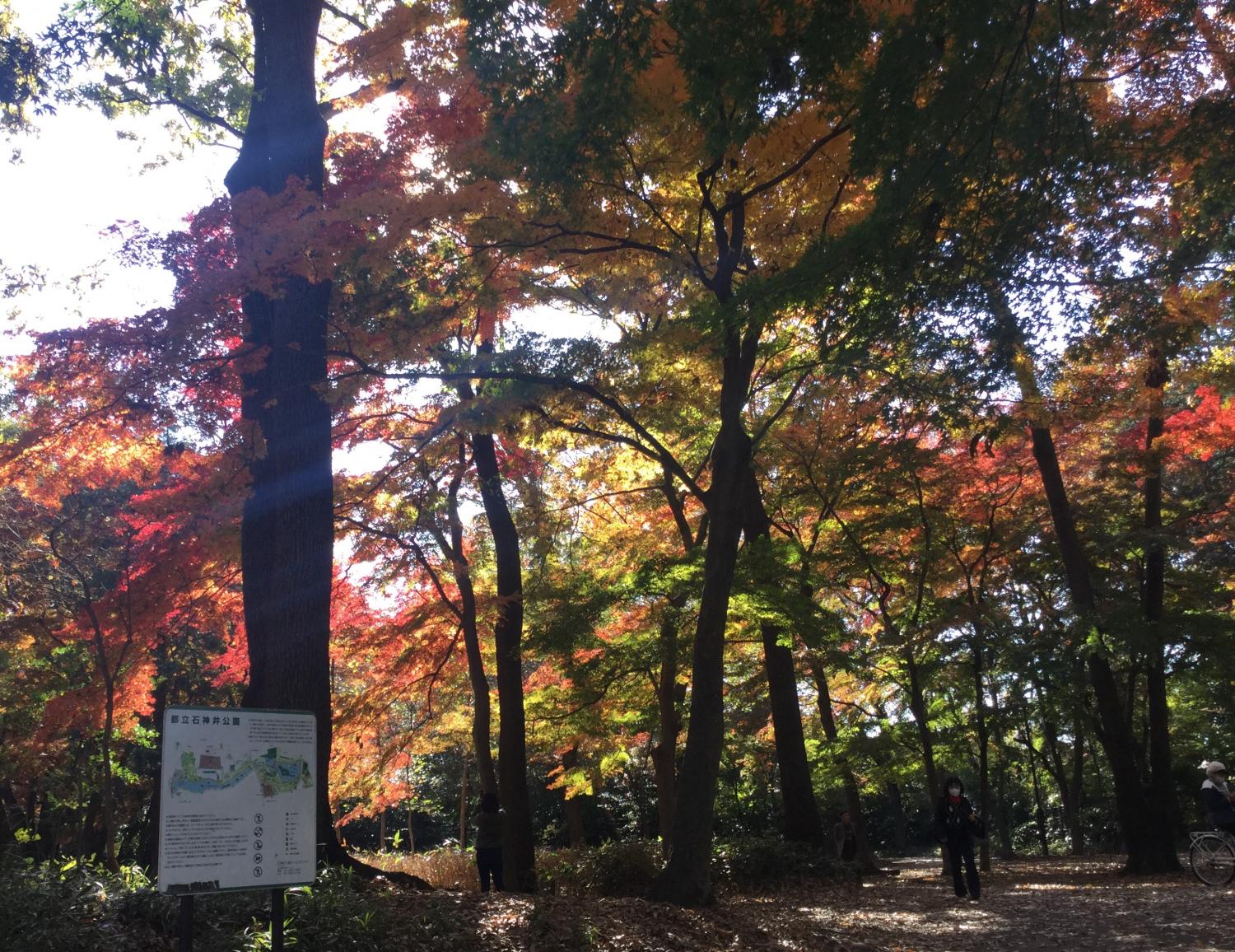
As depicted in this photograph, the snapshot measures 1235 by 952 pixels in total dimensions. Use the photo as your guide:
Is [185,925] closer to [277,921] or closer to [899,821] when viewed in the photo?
[277,921]

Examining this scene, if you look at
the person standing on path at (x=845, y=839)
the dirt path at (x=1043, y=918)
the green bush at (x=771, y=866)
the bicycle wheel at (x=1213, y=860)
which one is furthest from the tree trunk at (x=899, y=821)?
the bicycle wheel at (x=1213, y=860)

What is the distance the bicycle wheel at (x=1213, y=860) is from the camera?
1059 centimetres

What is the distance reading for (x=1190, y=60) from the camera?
8.09m

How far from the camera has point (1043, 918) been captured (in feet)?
29.0

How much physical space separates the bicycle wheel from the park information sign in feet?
35.1

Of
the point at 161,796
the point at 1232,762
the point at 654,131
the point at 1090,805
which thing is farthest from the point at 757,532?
the point at 1090,805

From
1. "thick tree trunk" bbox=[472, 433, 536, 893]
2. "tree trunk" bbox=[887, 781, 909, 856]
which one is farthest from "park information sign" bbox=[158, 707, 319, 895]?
"tree trunk" bbox=[887, 781, 909, 856]

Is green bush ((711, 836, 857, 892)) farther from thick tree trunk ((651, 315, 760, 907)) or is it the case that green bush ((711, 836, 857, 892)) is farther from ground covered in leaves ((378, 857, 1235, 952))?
thick tree trunk ((651, 315, 760, 907))

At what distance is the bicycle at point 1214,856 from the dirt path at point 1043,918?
Answer: 20 centimetres

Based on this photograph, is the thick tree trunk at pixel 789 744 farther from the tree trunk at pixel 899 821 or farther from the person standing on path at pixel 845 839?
the tree trunk at pixel 899 821

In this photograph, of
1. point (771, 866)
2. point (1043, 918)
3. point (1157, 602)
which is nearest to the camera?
point (1043, 918)

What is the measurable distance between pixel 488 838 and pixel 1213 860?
878cm

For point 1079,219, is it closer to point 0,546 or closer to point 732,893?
point 732,893

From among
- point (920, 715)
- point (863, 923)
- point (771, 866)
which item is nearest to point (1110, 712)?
point (920, 715)
